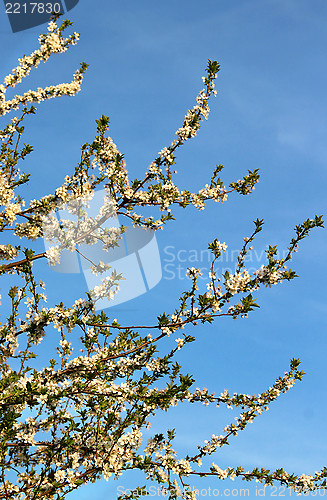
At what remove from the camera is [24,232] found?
6.72 m

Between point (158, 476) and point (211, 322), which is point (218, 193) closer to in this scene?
point (211, 322)

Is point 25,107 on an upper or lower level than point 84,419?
upper

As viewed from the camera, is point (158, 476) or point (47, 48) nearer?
point (158, 476)

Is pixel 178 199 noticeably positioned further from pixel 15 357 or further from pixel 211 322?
pixel 15 357

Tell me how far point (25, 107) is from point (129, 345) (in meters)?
A: 5.15

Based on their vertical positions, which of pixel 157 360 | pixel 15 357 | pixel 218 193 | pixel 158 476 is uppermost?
pixel 218 193

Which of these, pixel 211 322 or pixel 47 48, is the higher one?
pixel 47 48

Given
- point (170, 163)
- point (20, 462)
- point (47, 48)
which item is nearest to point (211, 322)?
point (170, 163)

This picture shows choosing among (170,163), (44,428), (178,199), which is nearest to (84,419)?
(44,428)

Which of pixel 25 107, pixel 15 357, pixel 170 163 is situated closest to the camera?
pixel 15 357

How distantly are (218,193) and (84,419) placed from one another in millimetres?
4091

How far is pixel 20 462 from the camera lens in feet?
19.3

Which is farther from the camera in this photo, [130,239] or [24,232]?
[130,239]

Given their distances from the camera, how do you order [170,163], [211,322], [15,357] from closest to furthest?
[211,322]
[15,357]
[170,163]
